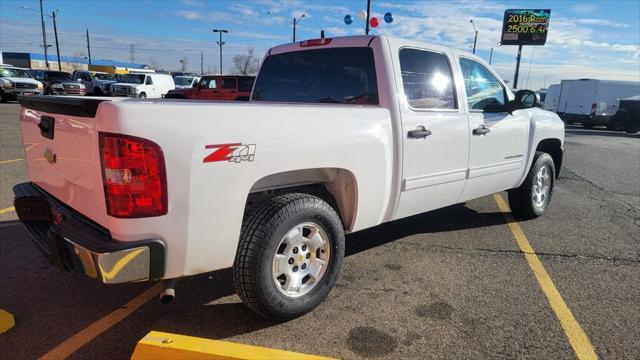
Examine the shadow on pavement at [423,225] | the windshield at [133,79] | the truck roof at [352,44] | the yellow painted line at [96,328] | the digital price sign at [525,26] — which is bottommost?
the shadow on pavement at [423,225]

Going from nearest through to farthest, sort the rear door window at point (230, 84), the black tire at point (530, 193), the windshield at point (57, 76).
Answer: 1. the black tire at point (530, 193)
2. the rear door window at point (230, 84)
3. the windshield at point (57, 76)

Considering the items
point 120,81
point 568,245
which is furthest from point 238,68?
point 568,245

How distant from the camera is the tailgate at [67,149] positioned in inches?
91.2

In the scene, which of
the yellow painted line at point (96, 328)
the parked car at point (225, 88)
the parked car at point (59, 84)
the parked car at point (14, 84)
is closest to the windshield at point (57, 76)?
the parked car at point (59, 84)

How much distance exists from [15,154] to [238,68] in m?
75.1

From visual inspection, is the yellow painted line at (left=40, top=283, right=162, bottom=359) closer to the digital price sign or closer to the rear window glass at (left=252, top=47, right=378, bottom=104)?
the rear window glass at (left=252, top=47, right=378, bottom=104)

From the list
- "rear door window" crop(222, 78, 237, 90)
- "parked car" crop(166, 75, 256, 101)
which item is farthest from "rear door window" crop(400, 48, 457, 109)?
"rear door window" crop(222, 78, 237, 90)

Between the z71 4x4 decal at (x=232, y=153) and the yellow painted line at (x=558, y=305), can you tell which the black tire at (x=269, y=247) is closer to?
the z71 4x4 decal at (x=232, y=153)

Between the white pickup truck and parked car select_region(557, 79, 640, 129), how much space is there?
69.9 feet

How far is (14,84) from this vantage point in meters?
23.0

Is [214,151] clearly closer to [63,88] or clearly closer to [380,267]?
[380,267]

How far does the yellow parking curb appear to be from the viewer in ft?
9.14

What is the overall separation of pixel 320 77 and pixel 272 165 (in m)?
1.60

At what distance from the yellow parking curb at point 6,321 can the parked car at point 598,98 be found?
25300 millimetres
